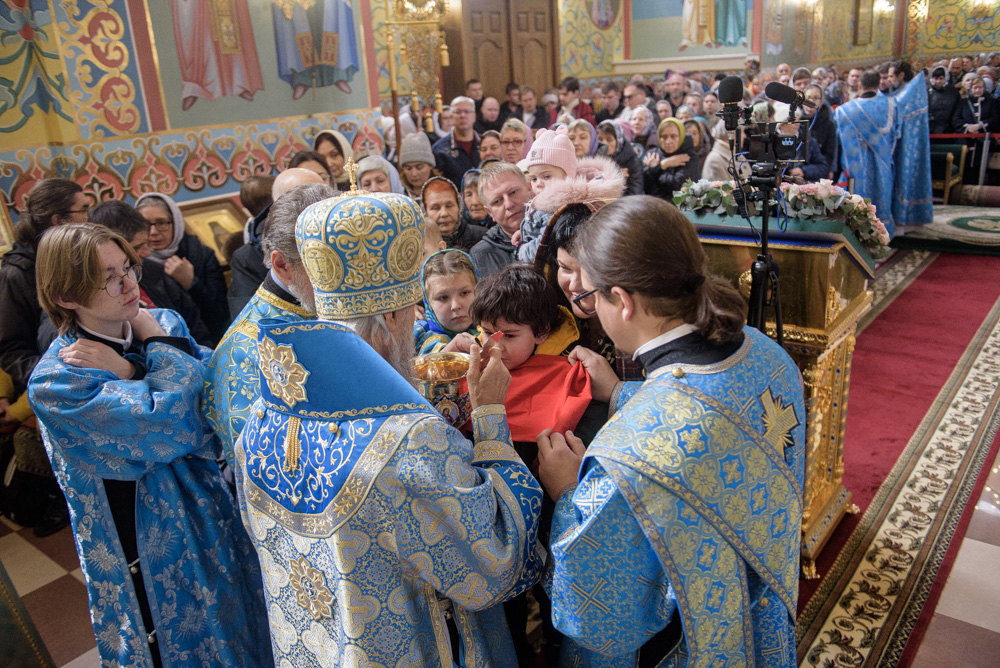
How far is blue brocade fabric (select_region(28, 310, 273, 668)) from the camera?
6.04ft

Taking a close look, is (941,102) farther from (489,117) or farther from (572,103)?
(489,117)

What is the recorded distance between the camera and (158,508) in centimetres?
Result: 201

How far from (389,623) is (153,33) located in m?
4.65

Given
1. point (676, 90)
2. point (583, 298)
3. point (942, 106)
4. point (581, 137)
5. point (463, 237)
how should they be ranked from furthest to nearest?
point (942, 106) < point (676, 90) < point (581, 137) < point (463, 237) < point (583, 298)

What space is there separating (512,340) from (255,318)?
71 centimetres

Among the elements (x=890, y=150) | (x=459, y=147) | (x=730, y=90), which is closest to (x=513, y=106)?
(x=459, y=147)

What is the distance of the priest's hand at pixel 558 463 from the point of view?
4.97 feet

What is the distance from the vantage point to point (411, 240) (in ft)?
4.93

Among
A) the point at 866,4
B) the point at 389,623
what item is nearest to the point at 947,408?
the point at 389,623

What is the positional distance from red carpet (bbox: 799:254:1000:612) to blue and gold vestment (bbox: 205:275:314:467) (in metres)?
2.14

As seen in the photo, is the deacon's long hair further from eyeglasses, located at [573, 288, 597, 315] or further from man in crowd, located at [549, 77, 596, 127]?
man in crowd, located at [549, 77, 596, 127]

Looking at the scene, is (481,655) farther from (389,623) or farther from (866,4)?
(866,4)

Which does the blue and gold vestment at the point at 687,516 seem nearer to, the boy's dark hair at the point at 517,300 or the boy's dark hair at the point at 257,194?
the boy's dark hair at the point at 517,300

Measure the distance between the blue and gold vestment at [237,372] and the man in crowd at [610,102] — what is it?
9075mm
